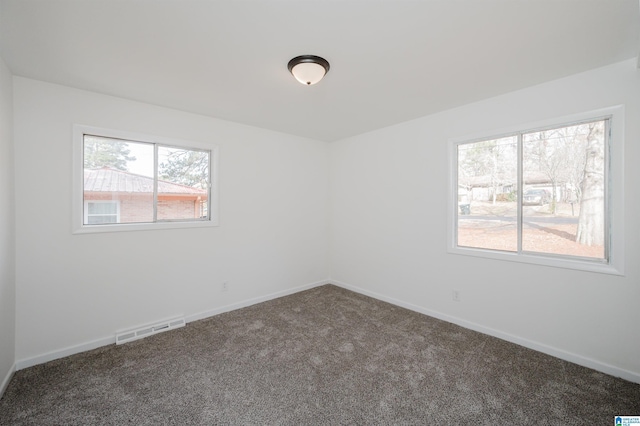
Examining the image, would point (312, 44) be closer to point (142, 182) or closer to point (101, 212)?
point (142, 182)

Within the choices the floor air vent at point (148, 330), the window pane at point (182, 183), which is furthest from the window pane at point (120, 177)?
the floor air vent at point (148, 330)

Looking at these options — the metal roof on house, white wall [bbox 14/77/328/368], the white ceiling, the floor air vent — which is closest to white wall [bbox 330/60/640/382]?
the white ceiling

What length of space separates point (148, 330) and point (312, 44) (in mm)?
3276

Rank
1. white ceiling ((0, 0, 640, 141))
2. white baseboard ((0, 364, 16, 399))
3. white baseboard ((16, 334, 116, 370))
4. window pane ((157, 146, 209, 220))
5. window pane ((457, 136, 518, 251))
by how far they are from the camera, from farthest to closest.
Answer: window pane ((157, 146, 209, 220)) < window pane ((457, 136, 518, 251)) < white baseboard ((16, 334, 116, 370)) < white baseboard ((0, 364, 16, 399)) < white ceiling ((0, 0, 640, 141))

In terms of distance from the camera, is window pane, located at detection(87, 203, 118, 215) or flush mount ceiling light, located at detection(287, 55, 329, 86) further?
window pane, located at detection(87, 203, 118, 215)

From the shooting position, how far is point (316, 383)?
6.87 feet

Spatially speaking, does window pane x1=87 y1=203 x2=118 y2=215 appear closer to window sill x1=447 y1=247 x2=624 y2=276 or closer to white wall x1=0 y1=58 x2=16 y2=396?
white wall x1=0 y1=58 x2=16 y2=396

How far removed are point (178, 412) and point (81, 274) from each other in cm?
176

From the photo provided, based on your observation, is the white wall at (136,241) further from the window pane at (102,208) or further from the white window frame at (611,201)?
the white window frame at (611,201)

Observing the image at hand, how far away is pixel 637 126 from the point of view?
2.08m

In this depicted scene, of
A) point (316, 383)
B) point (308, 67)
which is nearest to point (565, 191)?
point (308, 67)

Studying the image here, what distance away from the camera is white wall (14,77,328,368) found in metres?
2.37

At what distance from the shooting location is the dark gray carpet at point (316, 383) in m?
1.77

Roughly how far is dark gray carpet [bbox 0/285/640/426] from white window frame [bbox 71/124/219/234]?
47.7 inches
